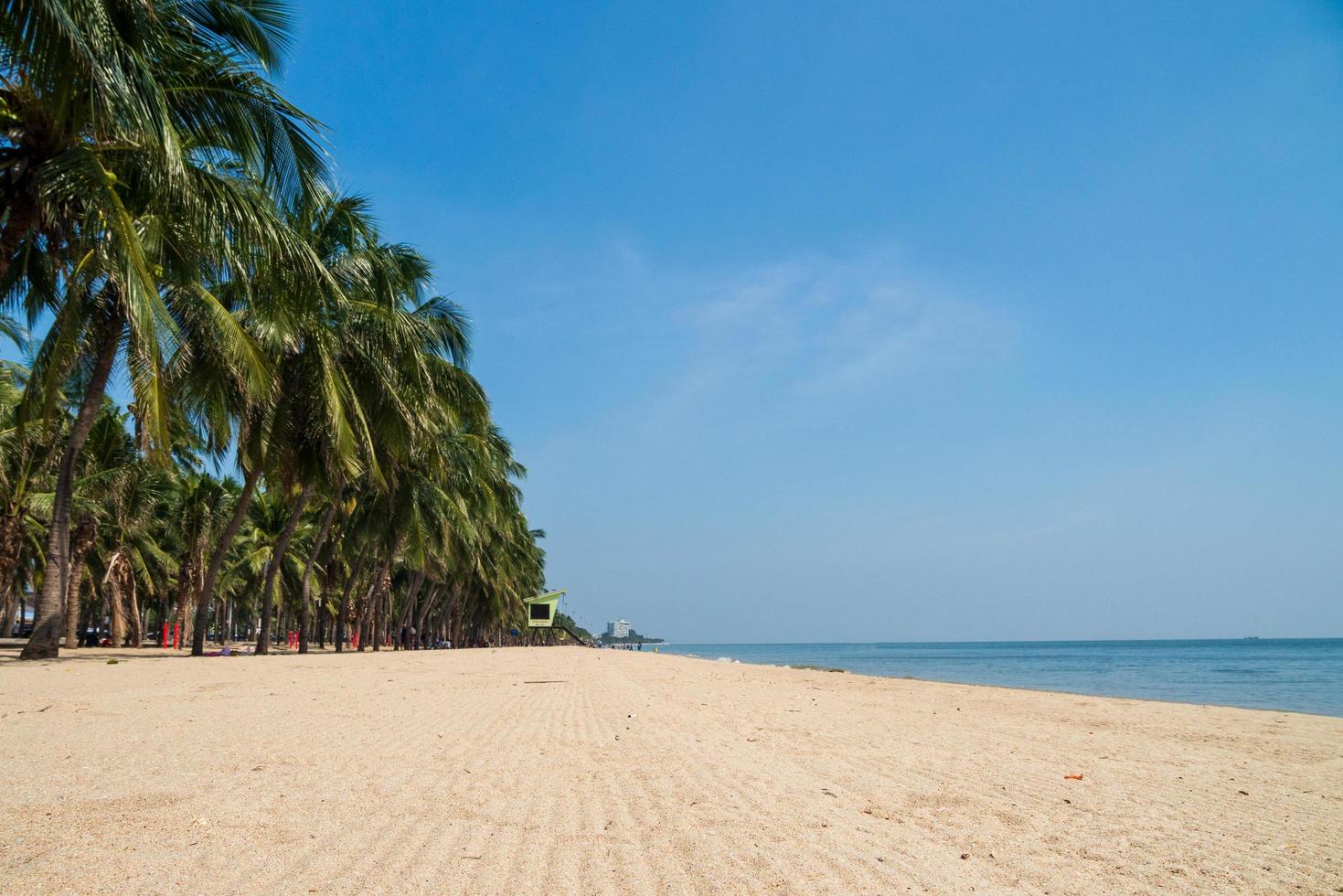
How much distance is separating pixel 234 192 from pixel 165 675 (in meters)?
6.90

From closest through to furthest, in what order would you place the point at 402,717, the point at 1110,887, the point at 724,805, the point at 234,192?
the point at 1110,887 < the point at 724,805 < the point at 402,717 < the point at 234,192

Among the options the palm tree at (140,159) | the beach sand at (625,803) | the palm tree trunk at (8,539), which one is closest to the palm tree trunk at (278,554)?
the palm tree trunk at (8,539)

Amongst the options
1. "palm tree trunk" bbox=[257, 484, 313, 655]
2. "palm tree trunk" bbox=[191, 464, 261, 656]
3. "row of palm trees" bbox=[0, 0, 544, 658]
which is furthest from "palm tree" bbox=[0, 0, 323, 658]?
"palm tree trunk" bbox=[257, 484, 313, 655]

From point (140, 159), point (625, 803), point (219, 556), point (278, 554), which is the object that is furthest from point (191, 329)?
point (625, 803)

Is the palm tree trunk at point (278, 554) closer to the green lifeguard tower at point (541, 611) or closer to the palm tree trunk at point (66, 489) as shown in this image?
the palm tree trunk at point (66, 489)

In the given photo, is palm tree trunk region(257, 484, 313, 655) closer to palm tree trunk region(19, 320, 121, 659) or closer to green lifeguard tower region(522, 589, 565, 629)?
palm tree trunk region(19, 320, 121, 659)

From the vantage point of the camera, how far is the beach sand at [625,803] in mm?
3113

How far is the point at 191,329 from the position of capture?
14.4 meters

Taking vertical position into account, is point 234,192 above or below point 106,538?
above

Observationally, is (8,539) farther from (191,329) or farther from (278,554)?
(191,329)

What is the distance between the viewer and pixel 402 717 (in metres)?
7.29

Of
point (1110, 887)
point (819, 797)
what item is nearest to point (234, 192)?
point (819, 797)

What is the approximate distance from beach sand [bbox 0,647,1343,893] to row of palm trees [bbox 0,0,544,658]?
5.32m

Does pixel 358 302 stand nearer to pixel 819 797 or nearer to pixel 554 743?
pixel 554 743
